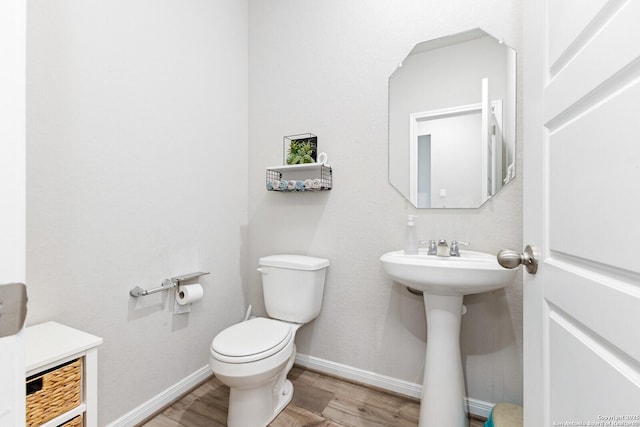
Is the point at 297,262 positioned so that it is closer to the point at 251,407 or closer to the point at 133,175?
the point at 251,407

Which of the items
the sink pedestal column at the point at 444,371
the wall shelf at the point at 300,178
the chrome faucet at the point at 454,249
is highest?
the wall shelf at the point at 300,178

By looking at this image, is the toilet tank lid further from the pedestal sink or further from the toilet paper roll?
the pedestal sink

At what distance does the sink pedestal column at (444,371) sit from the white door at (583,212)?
1.82 ft

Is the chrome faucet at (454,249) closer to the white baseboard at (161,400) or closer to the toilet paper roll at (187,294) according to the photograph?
the toilet paper roll at (187,294)

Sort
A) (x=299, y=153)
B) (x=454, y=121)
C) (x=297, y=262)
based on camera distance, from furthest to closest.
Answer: (x=299, y=153)
(x=297, y=262)
(x=454, y=121)

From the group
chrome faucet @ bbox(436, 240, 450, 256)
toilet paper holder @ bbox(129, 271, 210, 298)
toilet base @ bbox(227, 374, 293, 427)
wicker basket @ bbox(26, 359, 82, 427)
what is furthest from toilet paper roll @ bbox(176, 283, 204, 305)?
chrome faucet @ bbox(436, 240, 450, 256)

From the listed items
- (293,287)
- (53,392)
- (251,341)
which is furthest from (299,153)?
(53,392)

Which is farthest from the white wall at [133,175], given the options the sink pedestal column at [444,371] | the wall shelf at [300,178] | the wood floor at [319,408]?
the sink pedestal column at [444,371]

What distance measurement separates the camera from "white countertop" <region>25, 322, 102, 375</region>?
914mm

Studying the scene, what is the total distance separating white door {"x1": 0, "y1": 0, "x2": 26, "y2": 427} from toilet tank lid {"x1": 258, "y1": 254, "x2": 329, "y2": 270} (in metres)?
1.24

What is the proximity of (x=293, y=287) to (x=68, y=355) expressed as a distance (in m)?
1.03

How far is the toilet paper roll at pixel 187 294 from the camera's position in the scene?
163cm

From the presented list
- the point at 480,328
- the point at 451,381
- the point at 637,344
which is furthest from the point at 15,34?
the point at 480,328

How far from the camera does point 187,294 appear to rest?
1633 millimetres
